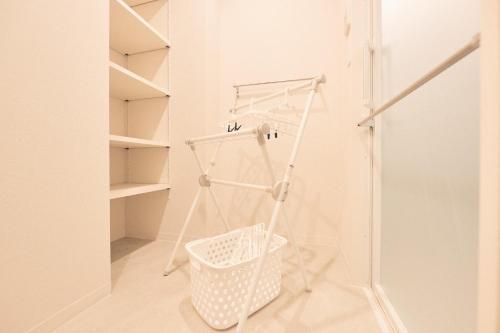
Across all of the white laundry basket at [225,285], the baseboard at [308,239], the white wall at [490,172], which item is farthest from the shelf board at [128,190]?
the white wall at [490,172]

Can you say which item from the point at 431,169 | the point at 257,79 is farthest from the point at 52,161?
the point at 257,79

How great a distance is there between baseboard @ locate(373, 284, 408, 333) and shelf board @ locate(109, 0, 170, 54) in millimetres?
1919

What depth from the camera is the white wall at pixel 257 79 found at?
1528 mm

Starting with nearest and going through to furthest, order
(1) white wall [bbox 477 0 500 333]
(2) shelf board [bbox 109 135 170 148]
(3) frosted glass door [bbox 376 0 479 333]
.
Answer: (1) white wall [bbox 477 0 500 333]
(3) frosted glass door [bbox 376 0 479 333]
(2) shelf board [bbox 109 135 170 148]

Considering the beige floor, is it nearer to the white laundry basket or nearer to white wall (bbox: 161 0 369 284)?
the white laundry basket

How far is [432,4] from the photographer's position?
24.3 inches

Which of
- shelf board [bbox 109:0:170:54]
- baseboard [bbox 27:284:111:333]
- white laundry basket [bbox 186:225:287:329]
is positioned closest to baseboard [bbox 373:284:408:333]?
white laundry basket [bbox 186:225:287:329]

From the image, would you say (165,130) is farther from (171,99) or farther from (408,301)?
(408,301)

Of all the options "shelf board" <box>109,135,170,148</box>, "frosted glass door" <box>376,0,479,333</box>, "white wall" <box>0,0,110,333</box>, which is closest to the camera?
"frosted glass door" <box>376,0,479,333</box>

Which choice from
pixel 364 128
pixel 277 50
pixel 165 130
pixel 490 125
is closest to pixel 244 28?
pixel 277 50

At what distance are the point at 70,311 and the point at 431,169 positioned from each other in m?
1.32

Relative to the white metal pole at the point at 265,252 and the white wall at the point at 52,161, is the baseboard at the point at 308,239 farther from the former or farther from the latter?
the white metal pole at the point at 265,252

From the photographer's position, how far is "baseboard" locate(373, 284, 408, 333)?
28.9 inches

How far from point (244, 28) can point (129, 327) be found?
75.3 inches
